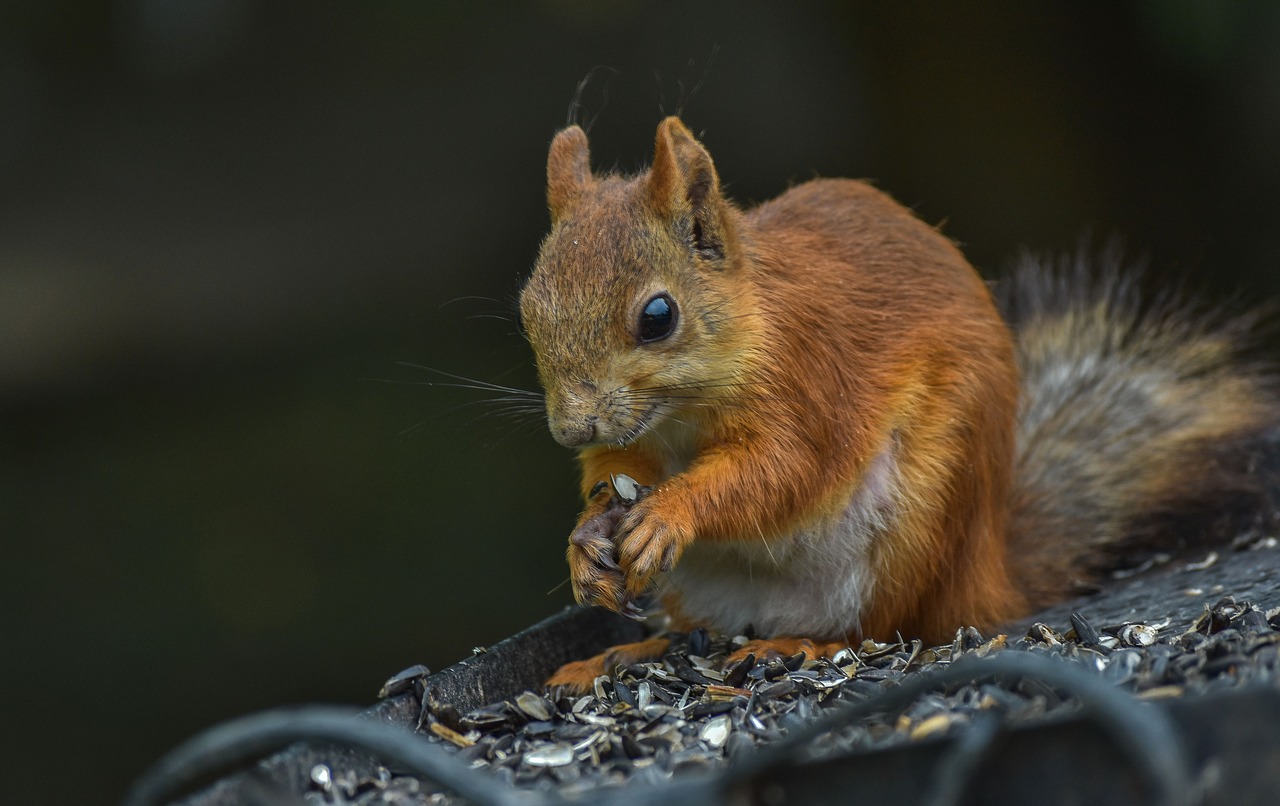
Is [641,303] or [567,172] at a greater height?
[567,172]

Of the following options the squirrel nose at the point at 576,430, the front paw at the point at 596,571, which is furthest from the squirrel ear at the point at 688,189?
the front paw at the point at 596,571

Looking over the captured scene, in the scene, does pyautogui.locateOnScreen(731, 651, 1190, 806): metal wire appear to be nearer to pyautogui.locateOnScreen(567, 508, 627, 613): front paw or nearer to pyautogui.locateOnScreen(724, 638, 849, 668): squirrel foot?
pyautogui.locateOnScreen(567, 508, 627, 613): front paw

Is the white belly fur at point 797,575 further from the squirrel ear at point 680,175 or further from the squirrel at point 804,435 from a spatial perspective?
the squirrel ear at point 680,175

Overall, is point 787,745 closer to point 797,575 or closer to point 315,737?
point 315,737

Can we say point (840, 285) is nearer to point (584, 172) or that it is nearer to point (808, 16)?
point (584, 172)

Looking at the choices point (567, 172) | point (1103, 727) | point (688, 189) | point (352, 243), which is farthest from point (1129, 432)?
point (352, 243)

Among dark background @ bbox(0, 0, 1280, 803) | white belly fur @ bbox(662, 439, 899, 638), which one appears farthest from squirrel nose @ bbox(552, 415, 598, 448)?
dark background @ bbox(0, 0, 1280, 803)
